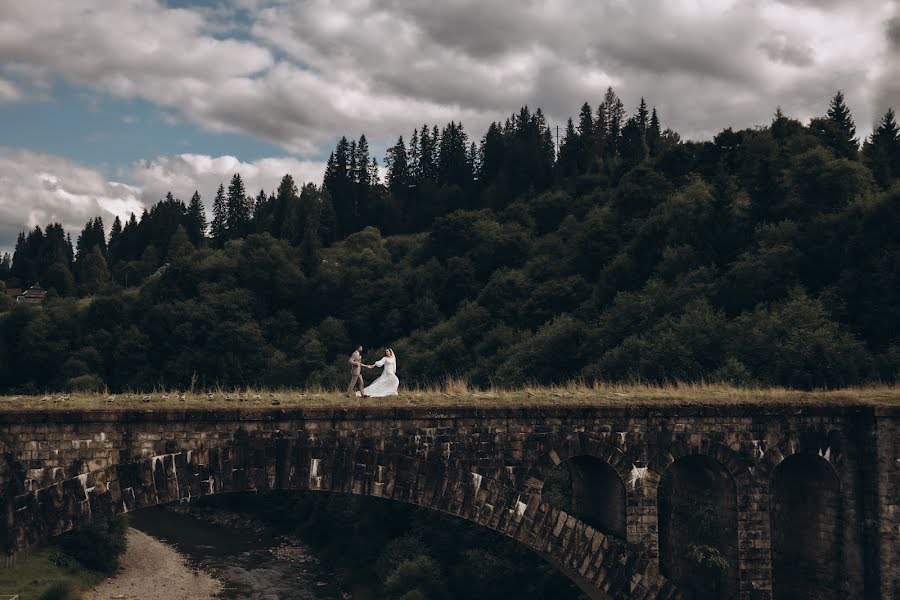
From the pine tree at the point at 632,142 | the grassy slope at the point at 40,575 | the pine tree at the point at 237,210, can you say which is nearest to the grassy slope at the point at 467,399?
the grassy slope at the point at 40,575

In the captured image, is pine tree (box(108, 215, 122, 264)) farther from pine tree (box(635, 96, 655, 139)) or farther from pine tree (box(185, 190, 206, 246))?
pine tree (box(635, 96, 655, 139))

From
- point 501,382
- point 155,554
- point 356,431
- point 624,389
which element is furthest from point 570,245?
point 356,431

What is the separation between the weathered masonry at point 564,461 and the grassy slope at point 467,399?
0.97 ft

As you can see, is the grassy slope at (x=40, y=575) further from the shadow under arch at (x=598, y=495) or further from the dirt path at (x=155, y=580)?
the shadow under arch at (x=598, y=495)

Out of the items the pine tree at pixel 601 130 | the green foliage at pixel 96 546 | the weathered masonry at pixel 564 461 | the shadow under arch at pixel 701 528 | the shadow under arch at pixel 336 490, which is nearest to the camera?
the shadow under arch at pixel 336 490

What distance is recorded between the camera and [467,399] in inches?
851

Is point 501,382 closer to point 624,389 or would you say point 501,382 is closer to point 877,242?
point 877,242

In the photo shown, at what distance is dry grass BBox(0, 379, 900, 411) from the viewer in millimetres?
→ 19516

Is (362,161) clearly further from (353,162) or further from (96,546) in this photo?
(96,546)

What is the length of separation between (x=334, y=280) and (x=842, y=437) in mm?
81305

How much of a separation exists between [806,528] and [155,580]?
41.8 metres

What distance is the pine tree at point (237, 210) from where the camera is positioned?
137375 mm

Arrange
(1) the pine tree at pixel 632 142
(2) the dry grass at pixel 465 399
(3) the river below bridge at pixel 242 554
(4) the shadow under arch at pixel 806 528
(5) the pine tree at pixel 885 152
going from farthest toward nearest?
(1) the pine tree at pixel 632 142 → (5) the pine tree at pixel 885 152 → (3) the river below bridge at pixel 242 554 → (4) the shadow under arch at pixel 806 528 → (2) the dry grass at pixel 465 399

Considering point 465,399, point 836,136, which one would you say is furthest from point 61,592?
point 836,136
